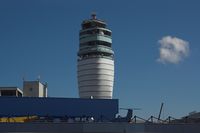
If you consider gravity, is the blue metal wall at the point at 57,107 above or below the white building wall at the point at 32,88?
below

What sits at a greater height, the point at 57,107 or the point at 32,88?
the point at 32,88

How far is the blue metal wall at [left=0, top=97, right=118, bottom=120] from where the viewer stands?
8631cm

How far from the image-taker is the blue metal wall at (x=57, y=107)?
86.3 metres

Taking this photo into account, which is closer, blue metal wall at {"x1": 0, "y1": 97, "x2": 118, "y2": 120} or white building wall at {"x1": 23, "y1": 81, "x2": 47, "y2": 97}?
blue metal wall at {"x1": 0, "y1": 97, "x2": 118, "y2": 120}

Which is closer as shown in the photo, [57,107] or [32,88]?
[57,107]

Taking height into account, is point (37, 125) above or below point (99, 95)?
below

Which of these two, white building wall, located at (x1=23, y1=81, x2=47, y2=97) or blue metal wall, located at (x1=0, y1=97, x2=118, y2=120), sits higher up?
white building wall, located at (x1=23, y1=81, x2=47, y2=97)

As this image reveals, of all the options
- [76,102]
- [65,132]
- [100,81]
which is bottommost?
[65,132]

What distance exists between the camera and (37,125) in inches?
2645

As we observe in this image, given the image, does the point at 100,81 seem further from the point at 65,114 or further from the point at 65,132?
the point at 65,132

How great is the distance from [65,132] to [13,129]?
27.1 feet

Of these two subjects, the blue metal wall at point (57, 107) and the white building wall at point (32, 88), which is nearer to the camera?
the blue metal wall at point (57, 107)

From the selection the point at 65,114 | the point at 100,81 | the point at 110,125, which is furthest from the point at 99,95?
the point at 110,125

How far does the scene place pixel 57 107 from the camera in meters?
88.6
